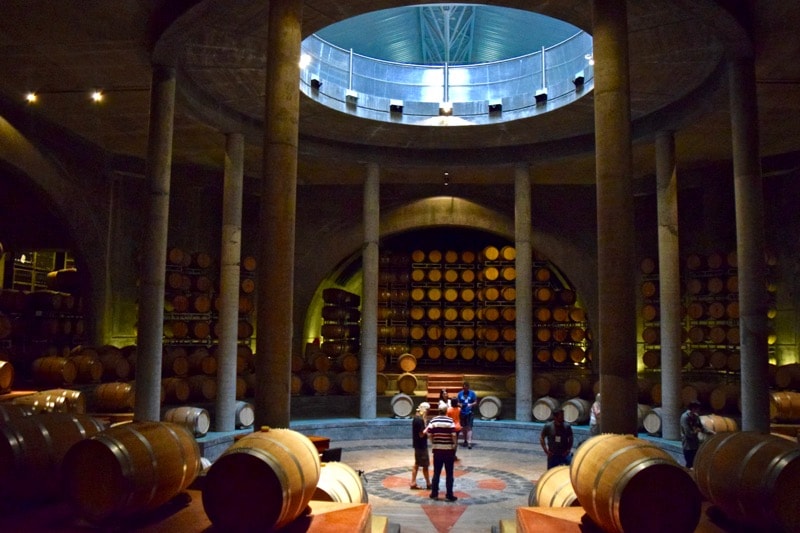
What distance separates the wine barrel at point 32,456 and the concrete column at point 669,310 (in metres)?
11.0

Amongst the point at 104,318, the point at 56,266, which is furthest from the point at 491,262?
the point at 56,266

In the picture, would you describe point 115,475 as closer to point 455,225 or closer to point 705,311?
point 705,311

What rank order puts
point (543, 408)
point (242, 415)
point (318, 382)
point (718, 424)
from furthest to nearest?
point (318, 382), point (543, 408), point (242, 415), point (718, 424)

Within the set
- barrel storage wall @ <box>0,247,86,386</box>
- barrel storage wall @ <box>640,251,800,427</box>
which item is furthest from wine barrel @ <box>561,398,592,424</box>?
barrel storage wall @ <box>0,247,86,386</box>

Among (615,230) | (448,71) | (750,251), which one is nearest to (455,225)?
(448,71)

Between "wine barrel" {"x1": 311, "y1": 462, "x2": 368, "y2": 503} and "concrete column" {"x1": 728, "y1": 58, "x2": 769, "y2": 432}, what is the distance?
650cm

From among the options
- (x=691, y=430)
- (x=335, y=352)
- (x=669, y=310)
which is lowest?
(x=691, y=430)

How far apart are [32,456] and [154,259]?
240 inches

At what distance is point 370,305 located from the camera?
53.1 feet

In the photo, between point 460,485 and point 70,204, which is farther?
Result: point 70,204

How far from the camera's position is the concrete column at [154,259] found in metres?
10.6

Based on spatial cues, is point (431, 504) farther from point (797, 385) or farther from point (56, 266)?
point (56, 266)

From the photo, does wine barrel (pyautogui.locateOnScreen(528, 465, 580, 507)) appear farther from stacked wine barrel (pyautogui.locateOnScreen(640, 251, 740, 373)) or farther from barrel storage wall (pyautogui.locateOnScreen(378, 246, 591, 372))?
barrel storage wall (pyautogui.locateOnScreen(378, 246, 591, 372))

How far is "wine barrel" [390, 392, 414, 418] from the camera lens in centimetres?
1609
